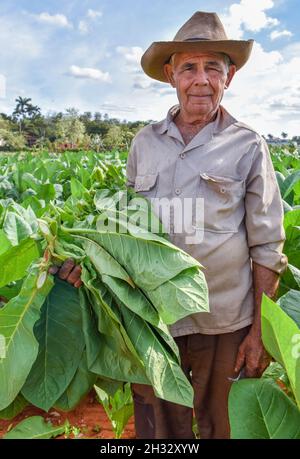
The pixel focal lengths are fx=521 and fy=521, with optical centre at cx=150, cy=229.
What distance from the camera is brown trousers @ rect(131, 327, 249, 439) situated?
2.26 m

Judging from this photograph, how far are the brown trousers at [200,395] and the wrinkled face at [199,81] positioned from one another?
96cm

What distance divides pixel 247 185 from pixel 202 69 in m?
0.52

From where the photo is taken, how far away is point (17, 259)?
5.81 feet

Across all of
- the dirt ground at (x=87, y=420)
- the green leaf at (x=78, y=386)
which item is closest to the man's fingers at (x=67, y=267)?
the green leaf at (x=78, y=386)

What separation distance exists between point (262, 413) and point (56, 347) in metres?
0.75

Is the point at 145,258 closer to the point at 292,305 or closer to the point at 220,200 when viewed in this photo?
the point at 292,305

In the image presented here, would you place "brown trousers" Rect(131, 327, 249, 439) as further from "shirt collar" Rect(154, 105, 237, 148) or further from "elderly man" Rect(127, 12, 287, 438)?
"shirt collar" Rect(154, 105, 237, 148)

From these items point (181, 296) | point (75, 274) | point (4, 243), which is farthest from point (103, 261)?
point (4, 243)

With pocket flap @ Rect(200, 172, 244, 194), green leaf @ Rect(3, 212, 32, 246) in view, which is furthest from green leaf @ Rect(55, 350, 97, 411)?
pocket flap @ Rect(200, 172, 244, 194)

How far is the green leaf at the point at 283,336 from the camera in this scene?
124 centimetres

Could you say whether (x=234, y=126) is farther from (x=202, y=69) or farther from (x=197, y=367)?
(x=197, y=367)

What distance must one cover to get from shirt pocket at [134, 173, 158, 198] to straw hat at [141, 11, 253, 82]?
1.80 ft

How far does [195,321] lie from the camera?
7.16 feet
